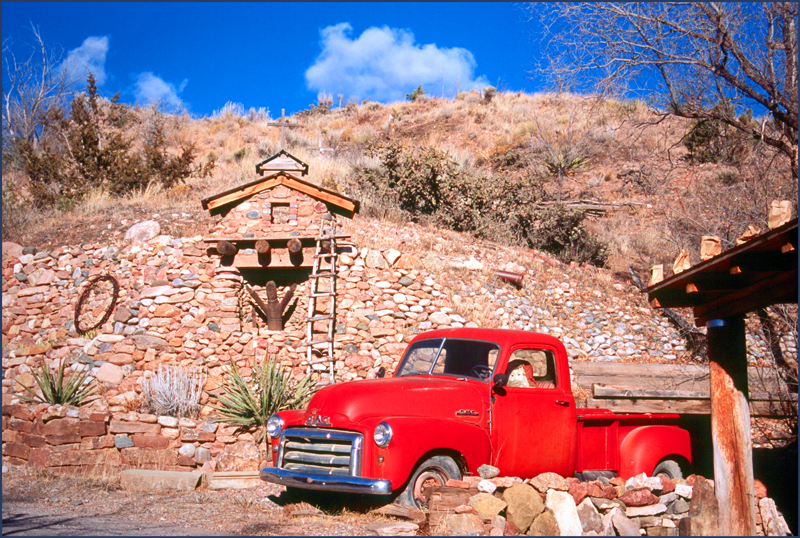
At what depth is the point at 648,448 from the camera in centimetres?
691

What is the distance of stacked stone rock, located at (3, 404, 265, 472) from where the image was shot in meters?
8.60

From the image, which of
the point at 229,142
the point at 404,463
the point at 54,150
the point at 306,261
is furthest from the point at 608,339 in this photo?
the point at 54,150

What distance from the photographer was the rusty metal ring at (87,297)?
480 inches

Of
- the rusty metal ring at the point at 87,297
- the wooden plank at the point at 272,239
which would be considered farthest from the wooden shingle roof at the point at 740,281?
the rusty metal ring at the point at 87,297

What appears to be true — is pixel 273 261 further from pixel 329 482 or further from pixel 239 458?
pixel 329 482

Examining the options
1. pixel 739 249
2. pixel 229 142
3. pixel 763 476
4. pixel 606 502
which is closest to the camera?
pixel 739 249

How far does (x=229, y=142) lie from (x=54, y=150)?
769cm

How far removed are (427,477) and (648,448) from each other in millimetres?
2812

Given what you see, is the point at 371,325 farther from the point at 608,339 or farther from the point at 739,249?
the point at 739,249

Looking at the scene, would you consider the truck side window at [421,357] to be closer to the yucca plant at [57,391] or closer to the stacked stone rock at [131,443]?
the stacked stone rock at [131,443]

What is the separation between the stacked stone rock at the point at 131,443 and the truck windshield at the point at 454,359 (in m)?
3.11

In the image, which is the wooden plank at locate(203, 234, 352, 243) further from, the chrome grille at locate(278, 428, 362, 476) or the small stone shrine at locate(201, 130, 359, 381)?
the chrome grille at locate(278, 428, 362, 476)

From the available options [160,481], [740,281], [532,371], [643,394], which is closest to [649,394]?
[643,394]

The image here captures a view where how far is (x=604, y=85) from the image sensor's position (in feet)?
34.8
